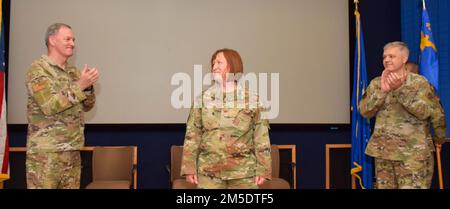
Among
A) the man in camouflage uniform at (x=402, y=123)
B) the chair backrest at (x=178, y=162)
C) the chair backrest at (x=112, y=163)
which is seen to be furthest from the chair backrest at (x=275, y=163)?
the chair backrest at (x=112, y=163)

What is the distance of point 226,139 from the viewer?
233 centimetres

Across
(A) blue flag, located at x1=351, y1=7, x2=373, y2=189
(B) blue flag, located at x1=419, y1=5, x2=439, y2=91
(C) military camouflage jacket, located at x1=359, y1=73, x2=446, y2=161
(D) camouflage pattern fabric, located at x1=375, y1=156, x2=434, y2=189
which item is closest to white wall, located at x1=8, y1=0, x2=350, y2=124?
(A) blue flag, located at x1=351, y1=7, x2=373, y2=189

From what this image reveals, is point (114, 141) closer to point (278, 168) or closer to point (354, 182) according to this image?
point (278, 168)

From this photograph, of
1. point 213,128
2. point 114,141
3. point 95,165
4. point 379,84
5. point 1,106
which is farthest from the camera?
point 114,141

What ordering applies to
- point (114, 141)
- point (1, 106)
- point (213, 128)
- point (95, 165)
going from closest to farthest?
1. point (213, 128)
2. point (1, 106)
3. point (95, 165)
4. point (114, 141)

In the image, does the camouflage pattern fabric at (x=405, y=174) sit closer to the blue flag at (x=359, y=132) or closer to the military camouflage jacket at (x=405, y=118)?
the military camouflage jacket at (x=405, y=118)

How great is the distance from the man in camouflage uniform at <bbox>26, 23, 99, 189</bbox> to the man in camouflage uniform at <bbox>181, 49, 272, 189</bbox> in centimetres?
72

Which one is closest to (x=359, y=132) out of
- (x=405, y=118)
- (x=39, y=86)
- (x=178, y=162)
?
(x=405, y=118)

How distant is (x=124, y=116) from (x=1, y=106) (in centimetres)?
108

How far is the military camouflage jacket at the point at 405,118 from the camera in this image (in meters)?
2.76

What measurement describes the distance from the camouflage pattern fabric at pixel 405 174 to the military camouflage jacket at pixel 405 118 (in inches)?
1.9

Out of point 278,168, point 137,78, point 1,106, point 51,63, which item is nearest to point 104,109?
point 137,78

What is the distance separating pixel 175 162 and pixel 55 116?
154cm

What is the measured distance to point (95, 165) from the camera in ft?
12.5
